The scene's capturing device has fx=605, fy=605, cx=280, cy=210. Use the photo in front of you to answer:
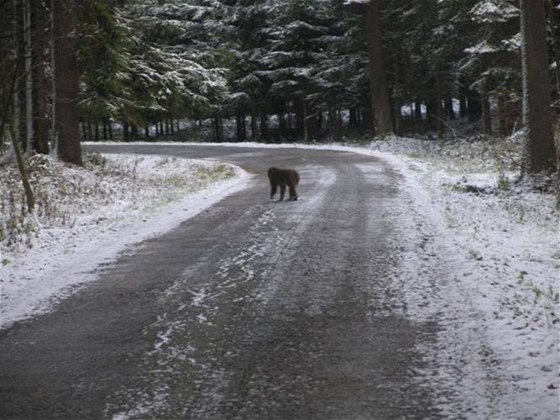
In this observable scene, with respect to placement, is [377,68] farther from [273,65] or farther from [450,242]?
[450,242]

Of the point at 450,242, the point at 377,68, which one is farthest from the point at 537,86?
the point at 377,68

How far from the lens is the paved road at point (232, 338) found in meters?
3.97

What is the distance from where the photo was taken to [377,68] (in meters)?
30.4

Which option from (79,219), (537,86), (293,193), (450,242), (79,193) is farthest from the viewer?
(79,193)

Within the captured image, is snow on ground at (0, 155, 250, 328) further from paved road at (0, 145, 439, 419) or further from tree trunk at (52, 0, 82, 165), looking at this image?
tree trunk at (52, 0, 82, 165)

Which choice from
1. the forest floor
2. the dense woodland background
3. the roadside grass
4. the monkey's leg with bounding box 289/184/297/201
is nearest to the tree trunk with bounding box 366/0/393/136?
the dense woodland background

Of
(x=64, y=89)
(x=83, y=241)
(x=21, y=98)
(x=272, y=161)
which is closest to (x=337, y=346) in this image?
(x=83, y=241)

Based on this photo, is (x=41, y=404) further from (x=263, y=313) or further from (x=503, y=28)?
(x=503, y=28)

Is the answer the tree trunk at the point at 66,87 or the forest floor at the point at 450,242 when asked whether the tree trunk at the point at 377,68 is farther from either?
the tree trunk at the point at 66,87

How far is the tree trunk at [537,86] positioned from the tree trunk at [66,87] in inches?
449

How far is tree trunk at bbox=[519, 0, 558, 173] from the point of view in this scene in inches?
495

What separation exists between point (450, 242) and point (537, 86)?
6.36 m

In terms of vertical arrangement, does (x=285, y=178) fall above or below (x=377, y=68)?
below

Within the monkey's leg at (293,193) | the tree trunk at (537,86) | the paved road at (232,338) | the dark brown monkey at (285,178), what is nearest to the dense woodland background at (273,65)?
the tree trunk at (537,86)
